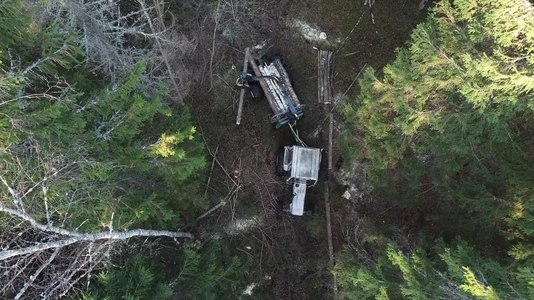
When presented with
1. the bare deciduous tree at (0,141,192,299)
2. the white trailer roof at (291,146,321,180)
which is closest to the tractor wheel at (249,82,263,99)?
the white trailer roof at (291,146,321,180)

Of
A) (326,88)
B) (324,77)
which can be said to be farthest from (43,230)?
(324,77)

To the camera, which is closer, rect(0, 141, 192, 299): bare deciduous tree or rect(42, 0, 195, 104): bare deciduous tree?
rect(0, 141, 192, 299): bare deciduous tree

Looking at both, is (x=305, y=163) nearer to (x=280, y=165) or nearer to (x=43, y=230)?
(x=280, y=165)

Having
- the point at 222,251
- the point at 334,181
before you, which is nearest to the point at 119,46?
the point at 222,251

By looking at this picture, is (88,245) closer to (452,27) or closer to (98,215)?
(98,215)

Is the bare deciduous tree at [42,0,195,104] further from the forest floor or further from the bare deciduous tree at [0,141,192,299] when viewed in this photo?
the bare deciduous tree at [0,141,192,299]

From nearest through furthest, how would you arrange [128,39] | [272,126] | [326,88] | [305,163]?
1. [128,39]
2. [305,163]
3. [326,88]
4. [272,126]
